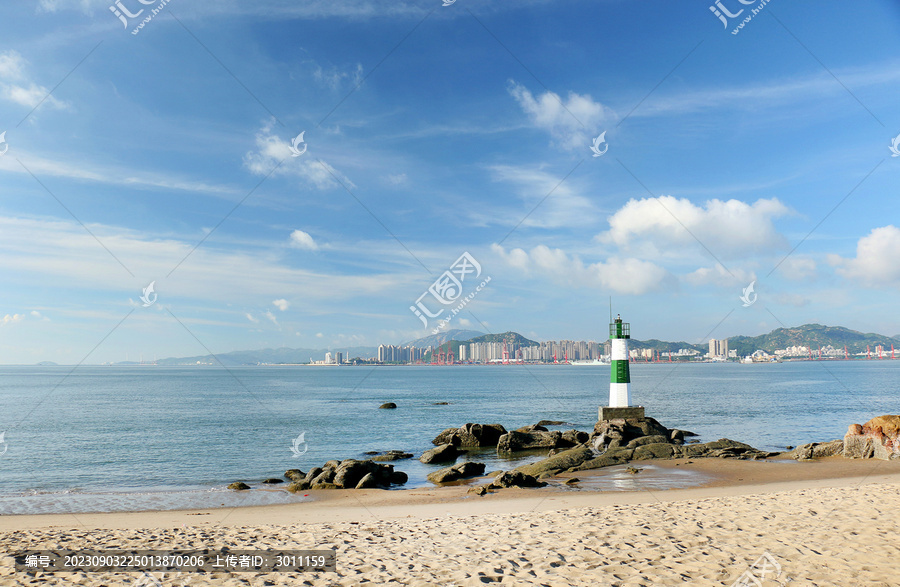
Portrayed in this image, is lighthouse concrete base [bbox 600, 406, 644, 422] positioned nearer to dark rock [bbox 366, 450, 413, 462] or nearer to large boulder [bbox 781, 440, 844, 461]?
large boulder [bbox 781, 440, 844, 461]

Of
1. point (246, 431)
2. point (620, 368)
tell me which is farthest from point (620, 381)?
point (246, 431)

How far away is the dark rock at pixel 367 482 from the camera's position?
71.4ft

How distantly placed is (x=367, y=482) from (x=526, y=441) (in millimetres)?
13331

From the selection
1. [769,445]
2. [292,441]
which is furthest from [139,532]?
[769,445]

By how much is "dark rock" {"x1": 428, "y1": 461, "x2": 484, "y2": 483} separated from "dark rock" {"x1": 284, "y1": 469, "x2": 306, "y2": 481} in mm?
6046

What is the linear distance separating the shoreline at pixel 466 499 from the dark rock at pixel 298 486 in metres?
0.64

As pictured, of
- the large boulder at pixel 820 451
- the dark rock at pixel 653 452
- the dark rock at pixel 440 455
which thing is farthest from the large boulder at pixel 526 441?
the large boulder at pixel 820 451

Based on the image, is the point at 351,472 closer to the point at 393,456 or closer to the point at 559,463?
the point at 393,456

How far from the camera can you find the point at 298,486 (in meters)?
22.1

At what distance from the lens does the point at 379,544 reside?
446 inches

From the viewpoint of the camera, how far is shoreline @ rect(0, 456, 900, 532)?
15.9m

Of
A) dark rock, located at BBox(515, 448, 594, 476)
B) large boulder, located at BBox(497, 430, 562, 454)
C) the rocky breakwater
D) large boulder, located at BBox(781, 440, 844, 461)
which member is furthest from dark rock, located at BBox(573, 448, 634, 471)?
large boulder, located at BBox(781, 440, 844, 461)

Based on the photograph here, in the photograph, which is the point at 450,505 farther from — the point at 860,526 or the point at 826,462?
the point at 826,462

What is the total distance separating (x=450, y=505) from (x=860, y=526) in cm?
1080
